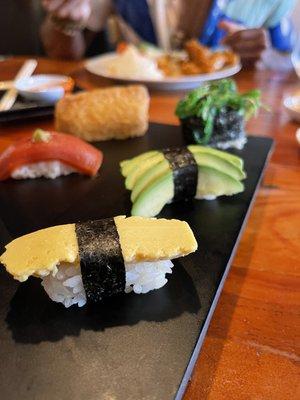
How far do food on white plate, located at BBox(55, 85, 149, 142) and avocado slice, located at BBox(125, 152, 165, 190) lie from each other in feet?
1.44

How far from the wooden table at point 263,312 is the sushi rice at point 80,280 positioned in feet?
0.53

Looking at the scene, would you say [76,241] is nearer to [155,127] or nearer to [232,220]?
[232,220]

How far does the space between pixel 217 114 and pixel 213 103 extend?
0.15 feet

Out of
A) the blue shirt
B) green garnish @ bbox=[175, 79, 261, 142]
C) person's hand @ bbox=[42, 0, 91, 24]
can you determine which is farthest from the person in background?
green garnish @ bbox=[175, 79, 261, 142]

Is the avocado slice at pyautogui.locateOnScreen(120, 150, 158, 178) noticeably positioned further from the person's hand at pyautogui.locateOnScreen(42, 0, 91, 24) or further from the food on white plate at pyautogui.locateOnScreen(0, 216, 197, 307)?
the person's hand at pyautogui.locateOnScreen(42, 0, 91, 24)

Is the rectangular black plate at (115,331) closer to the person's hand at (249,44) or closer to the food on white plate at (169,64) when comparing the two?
the food on white plate at (169,64)

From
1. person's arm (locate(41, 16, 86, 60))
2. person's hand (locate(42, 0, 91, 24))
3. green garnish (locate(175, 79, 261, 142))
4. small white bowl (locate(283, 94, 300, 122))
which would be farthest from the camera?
person's arm (locate(41, 16, 86, 60))

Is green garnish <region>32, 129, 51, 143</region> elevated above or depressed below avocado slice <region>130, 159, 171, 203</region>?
above

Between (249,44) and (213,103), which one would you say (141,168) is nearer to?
(213,103)

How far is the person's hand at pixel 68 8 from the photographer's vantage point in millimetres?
2904

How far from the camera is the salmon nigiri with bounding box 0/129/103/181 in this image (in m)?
1.40

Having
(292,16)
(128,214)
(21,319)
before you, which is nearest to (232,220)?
(128,214)

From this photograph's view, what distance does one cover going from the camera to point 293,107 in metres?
1.98

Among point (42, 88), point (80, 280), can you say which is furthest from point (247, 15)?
point (80, 280)
